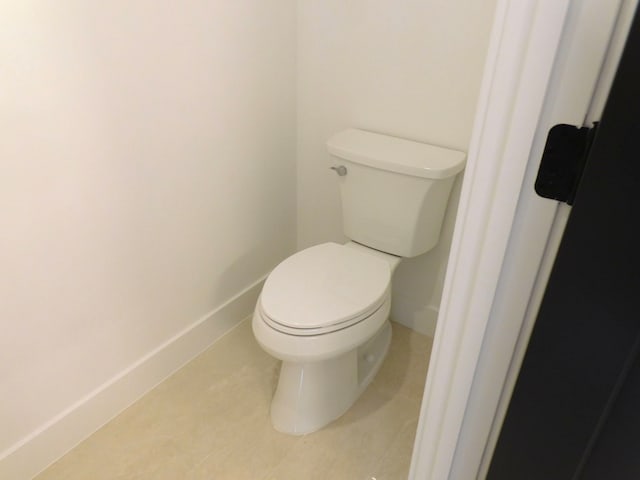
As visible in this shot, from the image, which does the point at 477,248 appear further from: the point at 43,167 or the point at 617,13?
the point at 43,167

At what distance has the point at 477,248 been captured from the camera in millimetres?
556

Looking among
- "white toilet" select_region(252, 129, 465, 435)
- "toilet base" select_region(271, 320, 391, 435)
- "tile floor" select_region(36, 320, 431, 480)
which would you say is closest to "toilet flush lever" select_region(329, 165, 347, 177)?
"white toilet" select_region(252, 129, 465, 435)

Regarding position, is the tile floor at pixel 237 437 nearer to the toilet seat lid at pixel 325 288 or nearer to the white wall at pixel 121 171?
the white wall at pixel 121 171

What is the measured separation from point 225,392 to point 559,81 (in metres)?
1.44

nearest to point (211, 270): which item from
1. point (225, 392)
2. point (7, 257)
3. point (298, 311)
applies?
Answer: point (225, 392)

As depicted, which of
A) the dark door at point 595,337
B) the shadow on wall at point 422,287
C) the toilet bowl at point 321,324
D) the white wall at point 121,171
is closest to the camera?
the dark door at point 595,337

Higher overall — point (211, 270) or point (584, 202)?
point (584, 202)

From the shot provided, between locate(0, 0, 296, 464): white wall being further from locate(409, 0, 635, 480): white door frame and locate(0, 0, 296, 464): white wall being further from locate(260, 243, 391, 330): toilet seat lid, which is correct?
locate(409, 0, 635, 480): white door frame

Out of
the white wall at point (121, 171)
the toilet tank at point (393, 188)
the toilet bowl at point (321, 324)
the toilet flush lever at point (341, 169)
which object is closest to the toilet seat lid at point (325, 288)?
the toilet bowl at point (321, 324)

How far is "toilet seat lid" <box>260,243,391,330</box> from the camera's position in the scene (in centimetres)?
127

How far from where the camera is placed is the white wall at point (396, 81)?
140cm

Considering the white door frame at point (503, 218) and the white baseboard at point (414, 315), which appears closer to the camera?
the white door frame at point (503, 218)

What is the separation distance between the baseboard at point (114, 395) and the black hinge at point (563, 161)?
1.41 m

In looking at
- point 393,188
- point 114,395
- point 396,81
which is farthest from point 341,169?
point 114,395
